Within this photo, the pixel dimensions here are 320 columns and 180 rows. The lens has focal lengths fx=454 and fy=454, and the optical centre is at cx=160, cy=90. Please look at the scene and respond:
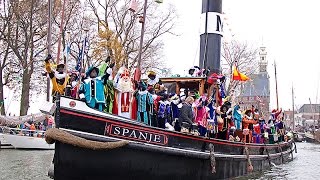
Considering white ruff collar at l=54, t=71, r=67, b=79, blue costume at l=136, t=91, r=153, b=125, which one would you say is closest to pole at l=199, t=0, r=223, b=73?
blue costume at l=136, t=91, r=153, b=125

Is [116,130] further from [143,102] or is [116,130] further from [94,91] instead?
[143,102]

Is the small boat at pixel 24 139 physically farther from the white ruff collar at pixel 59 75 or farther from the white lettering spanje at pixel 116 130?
→ the white lettering spanje at pixel 116 130

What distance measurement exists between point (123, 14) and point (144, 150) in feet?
76.9

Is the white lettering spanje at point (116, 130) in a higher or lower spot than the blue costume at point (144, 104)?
lower

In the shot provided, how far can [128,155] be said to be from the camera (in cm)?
899

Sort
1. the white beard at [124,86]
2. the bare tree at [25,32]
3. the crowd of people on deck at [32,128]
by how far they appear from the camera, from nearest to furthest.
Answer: the white beard at [124,86] → the crowd of people on deck at [32,128] → the bare tree at [25,32]

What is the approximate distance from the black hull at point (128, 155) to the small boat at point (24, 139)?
1527 centimetres

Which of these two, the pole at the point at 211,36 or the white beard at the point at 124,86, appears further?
the pole at the point at 211,36

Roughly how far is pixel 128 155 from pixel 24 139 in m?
16.4

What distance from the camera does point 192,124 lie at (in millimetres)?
10609

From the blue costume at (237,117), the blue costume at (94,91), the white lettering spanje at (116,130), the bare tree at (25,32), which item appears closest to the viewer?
the white lettering spanje at (116,130)

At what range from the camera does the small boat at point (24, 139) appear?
23875 millimetres

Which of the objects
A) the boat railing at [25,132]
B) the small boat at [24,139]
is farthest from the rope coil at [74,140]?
the small boat at [24,139]

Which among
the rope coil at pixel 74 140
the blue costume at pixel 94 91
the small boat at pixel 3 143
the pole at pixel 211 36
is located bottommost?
the small boat at pixel 3 143
